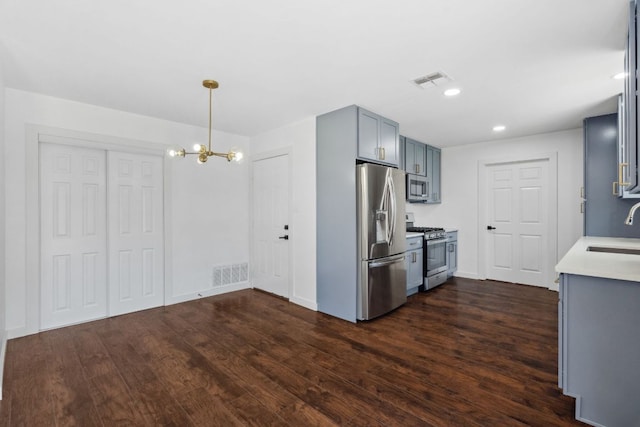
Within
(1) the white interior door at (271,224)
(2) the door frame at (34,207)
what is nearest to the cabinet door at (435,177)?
(1) the white interior door at (271,224)

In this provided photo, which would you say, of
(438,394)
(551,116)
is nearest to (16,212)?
(438,394)

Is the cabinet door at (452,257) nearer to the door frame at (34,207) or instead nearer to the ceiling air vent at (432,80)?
the ceiling air vent at (432,80)

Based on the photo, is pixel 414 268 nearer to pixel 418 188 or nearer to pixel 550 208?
pixel 418 188

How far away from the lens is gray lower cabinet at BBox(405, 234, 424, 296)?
4320 millimetres

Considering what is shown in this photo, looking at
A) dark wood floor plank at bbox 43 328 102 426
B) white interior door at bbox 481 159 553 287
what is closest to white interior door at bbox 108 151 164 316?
dark wood floor plank at bbox 43 328 102 426

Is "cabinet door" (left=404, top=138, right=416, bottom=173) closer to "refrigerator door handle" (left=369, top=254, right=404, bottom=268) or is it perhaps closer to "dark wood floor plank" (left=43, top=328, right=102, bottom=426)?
"refrigerator door handle" (left=369, top=254, right=404, bottom=268)

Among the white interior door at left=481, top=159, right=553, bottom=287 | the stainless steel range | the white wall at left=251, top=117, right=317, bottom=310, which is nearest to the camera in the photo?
the white wall at left=251, top=117, right=317, bottom=310

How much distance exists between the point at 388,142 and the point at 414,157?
1.38 m

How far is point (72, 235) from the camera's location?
342 centimetres

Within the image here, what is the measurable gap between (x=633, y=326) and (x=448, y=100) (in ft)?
8.24

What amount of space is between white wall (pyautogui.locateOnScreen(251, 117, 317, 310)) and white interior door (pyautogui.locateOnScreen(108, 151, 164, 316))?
1.73m

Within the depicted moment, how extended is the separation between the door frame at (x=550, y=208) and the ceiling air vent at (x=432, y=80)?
3.04m

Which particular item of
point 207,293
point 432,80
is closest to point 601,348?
point 432,80

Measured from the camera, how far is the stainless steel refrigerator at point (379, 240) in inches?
136
